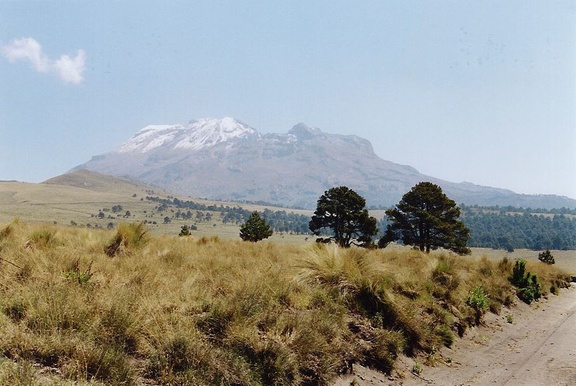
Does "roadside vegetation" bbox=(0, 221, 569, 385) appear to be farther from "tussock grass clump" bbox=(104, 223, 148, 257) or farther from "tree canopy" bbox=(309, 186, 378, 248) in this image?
"tree canopy" bbox=(309, 186, 378, 248)

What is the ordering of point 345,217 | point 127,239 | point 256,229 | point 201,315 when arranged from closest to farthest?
1. point 201,315
2. point 127,239
3. point 345,217
4. point 256,229

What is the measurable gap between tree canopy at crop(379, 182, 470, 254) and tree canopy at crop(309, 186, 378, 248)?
9.88 ft

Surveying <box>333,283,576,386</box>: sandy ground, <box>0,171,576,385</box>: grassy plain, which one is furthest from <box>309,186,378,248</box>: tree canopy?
<box>0,171,576,385</box>: grassy plain

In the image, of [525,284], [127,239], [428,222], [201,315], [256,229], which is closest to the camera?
[201,315]

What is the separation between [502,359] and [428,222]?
133ft

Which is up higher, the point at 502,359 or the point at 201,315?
the point at 201,315

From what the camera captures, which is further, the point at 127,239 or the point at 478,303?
the point at 478,303

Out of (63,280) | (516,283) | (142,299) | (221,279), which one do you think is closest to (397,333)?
(221,279)

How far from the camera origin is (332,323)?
7.69 meters

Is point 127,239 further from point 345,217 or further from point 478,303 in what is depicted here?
point 345,217

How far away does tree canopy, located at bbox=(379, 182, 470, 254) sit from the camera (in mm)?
48219

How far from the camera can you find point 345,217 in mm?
49781

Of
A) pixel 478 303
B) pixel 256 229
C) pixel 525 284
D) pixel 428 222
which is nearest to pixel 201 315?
pixel 478 303

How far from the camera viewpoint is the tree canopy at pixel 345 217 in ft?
162
